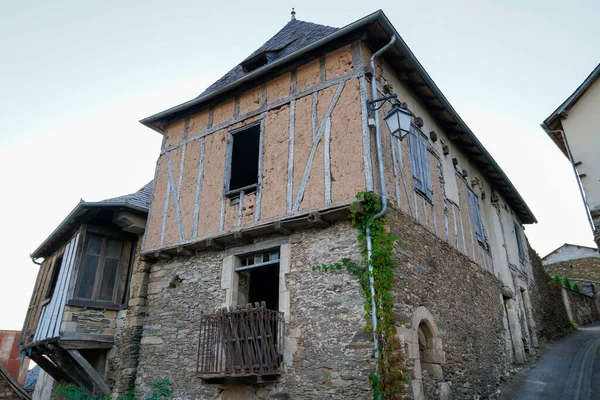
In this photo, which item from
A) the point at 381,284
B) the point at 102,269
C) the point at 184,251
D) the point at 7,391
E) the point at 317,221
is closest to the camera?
the point at 381,284

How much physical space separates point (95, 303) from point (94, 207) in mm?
1697

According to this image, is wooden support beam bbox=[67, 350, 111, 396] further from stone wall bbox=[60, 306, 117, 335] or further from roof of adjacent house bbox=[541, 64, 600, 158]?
roof of adjacent house bbox=[541, 64, 600, 158]

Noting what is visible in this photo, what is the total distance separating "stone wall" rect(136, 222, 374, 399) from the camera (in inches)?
197

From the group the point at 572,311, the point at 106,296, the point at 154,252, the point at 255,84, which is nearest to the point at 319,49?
the point at 255,84

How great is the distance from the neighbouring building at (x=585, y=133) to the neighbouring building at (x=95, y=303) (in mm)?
8203

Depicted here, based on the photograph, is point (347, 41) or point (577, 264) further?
point (577, 264)

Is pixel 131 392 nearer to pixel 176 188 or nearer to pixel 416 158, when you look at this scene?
pixel 176 188

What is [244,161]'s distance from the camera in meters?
8.75

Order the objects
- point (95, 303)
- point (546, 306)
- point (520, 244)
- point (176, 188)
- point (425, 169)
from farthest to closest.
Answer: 1. point (546, 306)
2. point (520, 244)
3. point (176, 188)
4. point (95, 303)
5. point (425, 169)

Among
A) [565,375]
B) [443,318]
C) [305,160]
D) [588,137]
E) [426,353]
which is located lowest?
[565,375]

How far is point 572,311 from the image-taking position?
15.9 m

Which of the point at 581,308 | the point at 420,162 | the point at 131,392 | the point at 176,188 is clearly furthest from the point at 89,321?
the point at 581,308

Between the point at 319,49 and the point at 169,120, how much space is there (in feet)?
11.4

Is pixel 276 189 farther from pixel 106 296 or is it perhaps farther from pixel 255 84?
pixel 106 296
